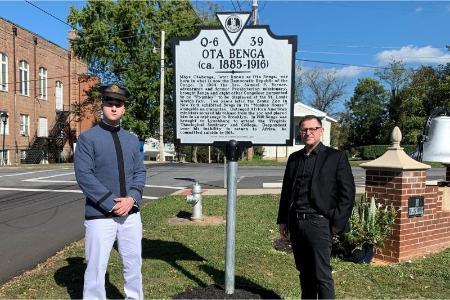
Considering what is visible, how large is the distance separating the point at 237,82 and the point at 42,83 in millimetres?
36433

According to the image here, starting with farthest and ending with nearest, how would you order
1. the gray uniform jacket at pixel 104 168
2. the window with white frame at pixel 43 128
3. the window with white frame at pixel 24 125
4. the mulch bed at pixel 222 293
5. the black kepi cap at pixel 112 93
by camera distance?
1. the window with white frame at pixel 43 128
2. the window with white frame at pixel 24 125
3. the mulch bed at pixel 222 293
4. the black kepi cap at pixel 112 93
5. the gray uniform jacket at pixel 104 168

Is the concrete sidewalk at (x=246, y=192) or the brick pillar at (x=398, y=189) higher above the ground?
the brick pillar at (x=398, y=189)

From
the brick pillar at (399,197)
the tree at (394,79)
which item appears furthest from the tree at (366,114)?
the brick pillar at (399,197)

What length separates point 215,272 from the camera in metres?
5.57

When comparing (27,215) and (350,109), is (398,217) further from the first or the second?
(350,109)

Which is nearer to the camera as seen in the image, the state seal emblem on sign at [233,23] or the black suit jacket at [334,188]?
the black suit jacket at [334,188]

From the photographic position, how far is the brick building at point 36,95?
32781 millimetres

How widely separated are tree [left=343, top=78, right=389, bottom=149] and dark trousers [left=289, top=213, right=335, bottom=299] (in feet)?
165

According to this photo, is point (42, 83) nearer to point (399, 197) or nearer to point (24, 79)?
point (24, 79)

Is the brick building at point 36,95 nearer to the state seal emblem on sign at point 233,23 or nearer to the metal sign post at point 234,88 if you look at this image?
the metal sign post at point 234,88

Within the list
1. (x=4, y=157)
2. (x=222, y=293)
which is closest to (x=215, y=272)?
(x=222, y=293)

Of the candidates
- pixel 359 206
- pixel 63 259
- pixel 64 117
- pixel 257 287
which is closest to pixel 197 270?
pixel 257 287

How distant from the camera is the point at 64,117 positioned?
137 ft

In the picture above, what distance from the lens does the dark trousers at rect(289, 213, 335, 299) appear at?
13.0ft
